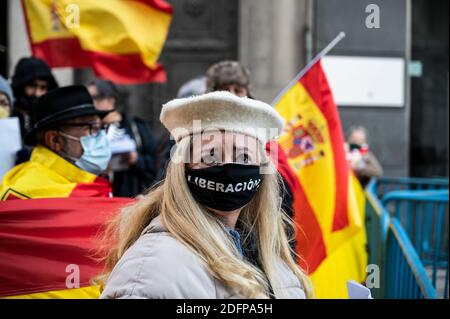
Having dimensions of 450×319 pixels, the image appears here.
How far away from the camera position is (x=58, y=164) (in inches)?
153

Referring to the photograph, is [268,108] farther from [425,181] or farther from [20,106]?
[425,181]

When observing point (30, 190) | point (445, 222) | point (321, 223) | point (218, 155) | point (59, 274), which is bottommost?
point (445, 222)

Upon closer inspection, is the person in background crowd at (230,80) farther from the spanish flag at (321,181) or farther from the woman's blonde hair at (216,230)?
the woman's blonde hair at (216,230)

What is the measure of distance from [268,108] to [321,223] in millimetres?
3036

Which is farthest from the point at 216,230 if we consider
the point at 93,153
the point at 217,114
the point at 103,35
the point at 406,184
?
the point at 406,184

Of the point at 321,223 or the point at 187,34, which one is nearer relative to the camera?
the point at 321,223

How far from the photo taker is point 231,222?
2.32 m

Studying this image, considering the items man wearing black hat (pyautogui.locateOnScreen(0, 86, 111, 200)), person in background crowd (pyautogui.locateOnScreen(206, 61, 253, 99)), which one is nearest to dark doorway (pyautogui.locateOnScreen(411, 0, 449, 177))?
person in background crowd (pyautogui.locateOnScreen(206, 61, 253, 99))

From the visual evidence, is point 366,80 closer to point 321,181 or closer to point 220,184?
point 321,181

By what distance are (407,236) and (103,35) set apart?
3720 millimetres

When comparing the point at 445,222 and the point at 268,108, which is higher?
the point at 268,108

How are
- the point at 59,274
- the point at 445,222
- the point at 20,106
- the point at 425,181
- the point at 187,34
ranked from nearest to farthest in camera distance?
the point at 59,274, the point at 20,106, the point at 445,222, the point at 425,181, the point at 187,34
